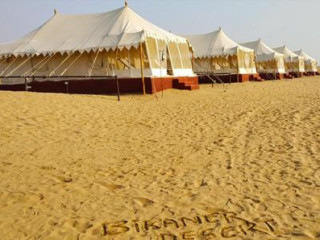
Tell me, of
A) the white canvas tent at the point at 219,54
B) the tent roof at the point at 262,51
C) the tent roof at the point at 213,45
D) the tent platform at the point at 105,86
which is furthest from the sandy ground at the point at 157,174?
the tent roof at the point at 262,51

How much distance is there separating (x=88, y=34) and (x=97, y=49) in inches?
82.9

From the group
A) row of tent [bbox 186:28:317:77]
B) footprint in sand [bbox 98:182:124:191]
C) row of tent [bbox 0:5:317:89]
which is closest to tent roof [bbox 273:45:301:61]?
row of tent [bbox 186:28:317:77]

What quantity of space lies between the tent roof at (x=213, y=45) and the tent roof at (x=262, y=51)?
26.4 feet

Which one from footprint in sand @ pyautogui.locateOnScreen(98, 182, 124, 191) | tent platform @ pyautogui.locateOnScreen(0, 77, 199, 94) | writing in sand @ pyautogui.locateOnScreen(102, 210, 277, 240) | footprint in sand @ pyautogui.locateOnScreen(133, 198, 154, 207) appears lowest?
writing in sand @ pyautogui.locateOnScreen(102, 210, 277, 240)

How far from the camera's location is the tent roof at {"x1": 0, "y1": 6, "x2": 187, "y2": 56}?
1705cm

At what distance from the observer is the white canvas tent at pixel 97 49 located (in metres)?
17.3

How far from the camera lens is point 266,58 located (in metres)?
37.2

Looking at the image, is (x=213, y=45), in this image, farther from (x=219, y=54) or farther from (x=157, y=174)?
(x=157, y=174)

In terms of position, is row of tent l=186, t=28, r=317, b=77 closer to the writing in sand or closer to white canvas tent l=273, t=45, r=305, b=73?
white canvas tent l=273, t=45, r=305, b=73

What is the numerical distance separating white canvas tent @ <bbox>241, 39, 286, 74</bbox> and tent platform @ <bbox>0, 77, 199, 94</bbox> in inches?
810

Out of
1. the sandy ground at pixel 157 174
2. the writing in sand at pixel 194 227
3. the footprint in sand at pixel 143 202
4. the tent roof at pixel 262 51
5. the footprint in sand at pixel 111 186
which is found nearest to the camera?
the writing in sand at pixel 194 227

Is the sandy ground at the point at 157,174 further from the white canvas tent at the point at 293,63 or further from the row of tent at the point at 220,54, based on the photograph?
the white canvas tent at the point at 293,63

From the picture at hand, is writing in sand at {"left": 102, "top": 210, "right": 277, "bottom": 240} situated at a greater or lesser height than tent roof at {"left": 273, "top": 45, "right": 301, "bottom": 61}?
lesser

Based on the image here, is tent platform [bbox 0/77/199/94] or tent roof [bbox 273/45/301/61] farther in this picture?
tent roof [bbox 273/45/301/61]
